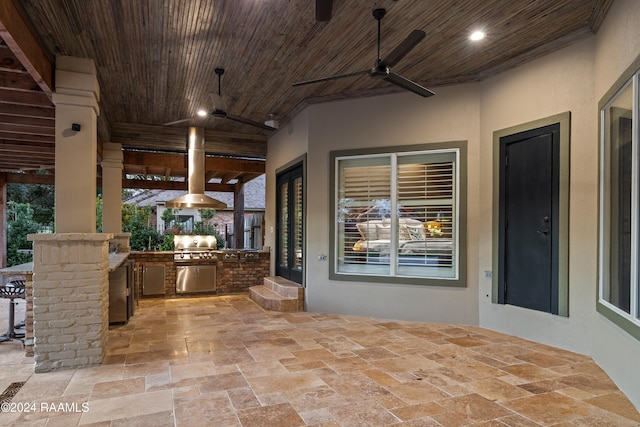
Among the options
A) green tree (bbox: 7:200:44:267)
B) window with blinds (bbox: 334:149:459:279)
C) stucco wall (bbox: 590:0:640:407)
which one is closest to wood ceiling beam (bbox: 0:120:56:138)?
window with blinds (bbox: 334:149:459:279)

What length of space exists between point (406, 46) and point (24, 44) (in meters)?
3.15

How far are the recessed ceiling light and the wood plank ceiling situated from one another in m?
0.08

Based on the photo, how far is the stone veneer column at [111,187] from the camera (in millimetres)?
7316

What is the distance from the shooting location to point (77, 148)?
12.9ft

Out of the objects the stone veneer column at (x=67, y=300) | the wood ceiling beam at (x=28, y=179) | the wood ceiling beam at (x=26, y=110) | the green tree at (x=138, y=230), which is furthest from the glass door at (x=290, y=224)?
the wood ceiling beam at (x=28, y=179)

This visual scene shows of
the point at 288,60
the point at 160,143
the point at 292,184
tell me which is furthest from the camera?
the point at 160,143

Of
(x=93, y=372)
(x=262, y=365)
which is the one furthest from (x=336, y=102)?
(x=93, y=372)

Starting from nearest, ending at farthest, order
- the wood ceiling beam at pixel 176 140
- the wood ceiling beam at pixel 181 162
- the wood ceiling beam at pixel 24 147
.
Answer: the wood ceiling beam at pixel 24 147 → the wood ceiling beam at pixel 176 140 → the wood ceiling beam at pixel 181 162

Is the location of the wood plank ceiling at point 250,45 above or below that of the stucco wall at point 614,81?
above

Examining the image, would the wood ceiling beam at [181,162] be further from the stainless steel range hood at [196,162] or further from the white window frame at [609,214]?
the white window frame at [609,214]

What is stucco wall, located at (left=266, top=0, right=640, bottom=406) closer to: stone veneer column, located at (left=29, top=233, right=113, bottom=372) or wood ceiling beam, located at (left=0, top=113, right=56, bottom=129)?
stone veneer column, located at (left=29, top=233, right=113, bottom=372)

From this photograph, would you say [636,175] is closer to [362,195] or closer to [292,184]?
[362,195]

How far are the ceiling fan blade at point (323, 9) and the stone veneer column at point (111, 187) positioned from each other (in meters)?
5.98

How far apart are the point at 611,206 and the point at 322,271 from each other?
3.74 metres
